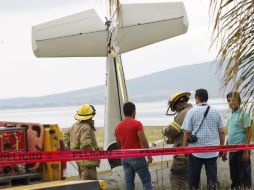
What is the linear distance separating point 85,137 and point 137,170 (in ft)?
3.02

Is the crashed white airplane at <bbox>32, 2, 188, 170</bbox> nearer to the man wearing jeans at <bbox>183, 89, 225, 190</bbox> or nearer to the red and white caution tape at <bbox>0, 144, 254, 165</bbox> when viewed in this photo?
the red and white caution tape at <bbox>0, 144, 254, 165</bbox>

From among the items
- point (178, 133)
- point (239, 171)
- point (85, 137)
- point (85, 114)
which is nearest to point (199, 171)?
point (178, 133)

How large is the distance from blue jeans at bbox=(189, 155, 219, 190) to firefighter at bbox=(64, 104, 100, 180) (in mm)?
1386

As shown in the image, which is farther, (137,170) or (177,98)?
(177,98)

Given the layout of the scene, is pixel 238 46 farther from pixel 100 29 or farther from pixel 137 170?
Answer: pixel 100 29

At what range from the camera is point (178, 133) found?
29.1 ft

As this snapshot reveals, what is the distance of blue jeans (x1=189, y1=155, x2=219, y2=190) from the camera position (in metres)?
8.33

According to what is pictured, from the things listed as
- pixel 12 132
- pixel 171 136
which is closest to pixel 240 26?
pixel 12 132

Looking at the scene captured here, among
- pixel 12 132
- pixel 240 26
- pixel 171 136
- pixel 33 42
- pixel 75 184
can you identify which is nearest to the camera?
pixel 240 26

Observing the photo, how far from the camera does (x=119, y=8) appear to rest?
4.92 meters

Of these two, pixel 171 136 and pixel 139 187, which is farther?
pixel 139 187

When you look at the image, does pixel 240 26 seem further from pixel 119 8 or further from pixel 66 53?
pixel 66 53

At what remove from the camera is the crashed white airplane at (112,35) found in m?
14.3

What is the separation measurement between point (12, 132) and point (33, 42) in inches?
272
